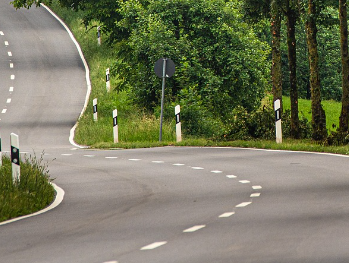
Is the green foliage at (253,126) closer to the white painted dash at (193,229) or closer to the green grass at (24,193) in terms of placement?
the green grass at (24,193)

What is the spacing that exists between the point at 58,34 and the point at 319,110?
32.0 metres

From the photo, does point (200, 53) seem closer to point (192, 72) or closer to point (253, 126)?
point (192, 72)

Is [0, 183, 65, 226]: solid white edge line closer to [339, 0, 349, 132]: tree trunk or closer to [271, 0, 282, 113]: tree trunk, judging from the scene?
[339, 0, 349, 132]: tree trunk

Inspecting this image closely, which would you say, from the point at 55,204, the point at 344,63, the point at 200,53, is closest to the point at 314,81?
the point at 344,63

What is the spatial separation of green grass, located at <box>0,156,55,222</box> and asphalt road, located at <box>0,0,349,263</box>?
15.8 inches

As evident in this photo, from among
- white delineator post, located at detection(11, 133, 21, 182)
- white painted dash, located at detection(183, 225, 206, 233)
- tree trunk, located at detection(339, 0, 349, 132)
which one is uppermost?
tree trunk, located at detection(339, 0, 349, 132)

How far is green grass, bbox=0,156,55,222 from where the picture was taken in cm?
1221

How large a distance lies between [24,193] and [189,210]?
2641 mm

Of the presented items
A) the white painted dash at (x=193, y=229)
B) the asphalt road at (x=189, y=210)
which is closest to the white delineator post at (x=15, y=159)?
the asphalt road at (x=189, y=210)

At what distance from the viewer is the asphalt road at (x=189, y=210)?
8773mm

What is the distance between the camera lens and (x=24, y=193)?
43.3 ft

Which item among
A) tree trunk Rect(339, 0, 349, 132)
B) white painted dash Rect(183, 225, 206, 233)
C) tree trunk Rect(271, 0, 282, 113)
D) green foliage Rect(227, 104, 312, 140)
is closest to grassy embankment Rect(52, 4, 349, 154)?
green foliage Rect(227, 104, 312, 140)

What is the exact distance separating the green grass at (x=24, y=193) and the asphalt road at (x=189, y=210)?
1.31 feet

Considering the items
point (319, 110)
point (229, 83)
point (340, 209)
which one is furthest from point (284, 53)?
point (340, 209)
